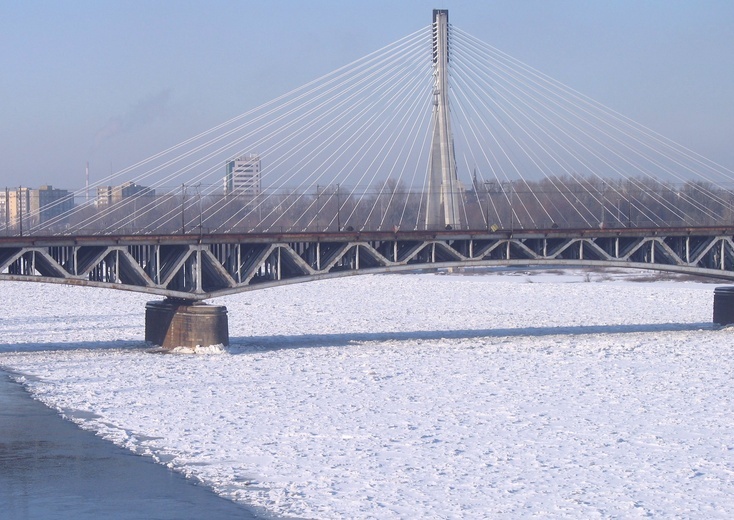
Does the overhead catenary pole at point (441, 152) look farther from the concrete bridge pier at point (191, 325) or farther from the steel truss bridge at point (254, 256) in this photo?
the concrete bridge pier at point (191, 325)

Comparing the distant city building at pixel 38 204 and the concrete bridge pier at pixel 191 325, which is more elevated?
the distant city building at pixel 38 204

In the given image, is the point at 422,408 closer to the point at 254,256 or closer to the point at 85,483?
the point at 85,483

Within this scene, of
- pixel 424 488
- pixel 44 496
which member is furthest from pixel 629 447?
pixel 44 496

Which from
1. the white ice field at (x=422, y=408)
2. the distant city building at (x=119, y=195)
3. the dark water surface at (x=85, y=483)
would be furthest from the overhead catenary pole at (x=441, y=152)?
the dark water surface at (x=85, y=483)

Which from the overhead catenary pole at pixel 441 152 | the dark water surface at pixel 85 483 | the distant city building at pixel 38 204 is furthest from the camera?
the overhead catenary pole at pixel 441 152

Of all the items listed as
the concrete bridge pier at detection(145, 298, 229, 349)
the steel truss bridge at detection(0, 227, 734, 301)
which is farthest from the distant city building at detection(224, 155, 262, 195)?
the concrete bridge pier at detection(145, 298, 229, 349)

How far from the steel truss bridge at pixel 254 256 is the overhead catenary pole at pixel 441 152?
0.92 meters

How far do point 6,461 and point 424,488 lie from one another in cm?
676

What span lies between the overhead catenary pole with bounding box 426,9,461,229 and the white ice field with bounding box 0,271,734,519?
4.29 m

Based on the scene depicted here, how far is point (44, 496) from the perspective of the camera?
13.5 m

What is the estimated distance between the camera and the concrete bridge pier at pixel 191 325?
30.2 m

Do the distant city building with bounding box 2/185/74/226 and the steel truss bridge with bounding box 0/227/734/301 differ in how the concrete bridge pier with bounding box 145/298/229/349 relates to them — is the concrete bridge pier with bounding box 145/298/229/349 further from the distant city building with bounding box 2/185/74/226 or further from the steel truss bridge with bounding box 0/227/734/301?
the distant city building with bounding box 2/185/74/226

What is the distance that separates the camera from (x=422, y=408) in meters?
19.5

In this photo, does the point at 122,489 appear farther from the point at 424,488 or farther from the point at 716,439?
the point at 716,439
